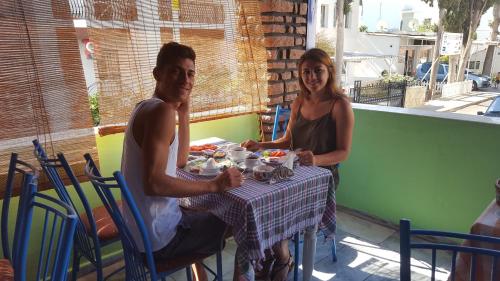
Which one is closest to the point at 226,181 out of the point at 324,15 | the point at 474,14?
the point at 474,14

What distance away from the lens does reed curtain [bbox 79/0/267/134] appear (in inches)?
77.9

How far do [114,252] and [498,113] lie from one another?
3972 millimetres

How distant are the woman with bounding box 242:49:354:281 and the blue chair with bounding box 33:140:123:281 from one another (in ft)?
2.82

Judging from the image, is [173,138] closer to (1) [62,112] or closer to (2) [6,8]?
(1) [62,112]

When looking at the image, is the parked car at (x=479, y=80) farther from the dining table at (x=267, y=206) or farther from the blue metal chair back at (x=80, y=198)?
the blue metal chair back at (x=80, y=198)

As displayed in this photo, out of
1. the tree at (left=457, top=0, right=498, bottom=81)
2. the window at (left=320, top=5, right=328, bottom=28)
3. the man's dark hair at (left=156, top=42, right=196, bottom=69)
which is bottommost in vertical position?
the man's dark hair at (left=156, top=42, right=196, bottom=69)

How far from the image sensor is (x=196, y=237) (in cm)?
146

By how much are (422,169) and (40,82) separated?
2546mm

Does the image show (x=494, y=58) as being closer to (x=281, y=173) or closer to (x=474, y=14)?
(x=474, y=14)

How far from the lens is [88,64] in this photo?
198 cm

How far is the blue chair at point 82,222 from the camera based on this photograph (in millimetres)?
1463

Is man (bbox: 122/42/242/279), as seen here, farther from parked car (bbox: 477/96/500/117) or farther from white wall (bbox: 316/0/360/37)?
white wall (bbox: 316/0/360/37)

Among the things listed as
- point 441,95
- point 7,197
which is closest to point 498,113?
point 441,95

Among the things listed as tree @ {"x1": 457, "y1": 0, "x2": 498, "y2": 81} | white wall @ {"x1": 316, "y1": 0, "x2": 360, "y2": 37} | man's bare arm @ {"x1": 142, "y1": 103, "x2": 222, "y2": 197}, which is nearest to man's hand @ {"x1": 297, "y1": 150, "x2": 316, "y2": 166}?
man's bare arm @ {"x1": 142, "y1": 103, "x2": 222, "y2": 197}
